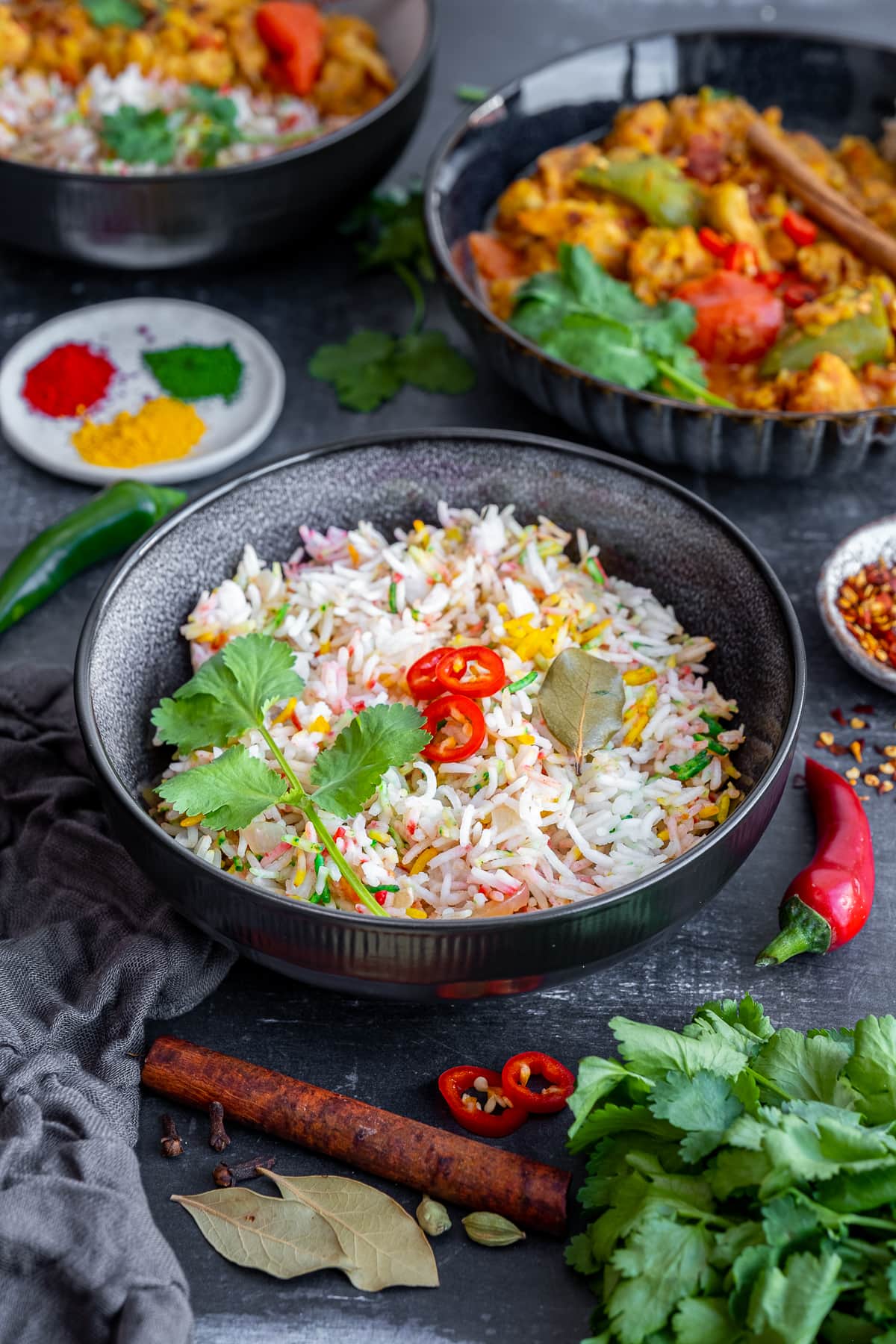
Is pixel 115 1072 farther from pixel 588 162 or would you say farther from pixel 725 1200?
pixel 588 162

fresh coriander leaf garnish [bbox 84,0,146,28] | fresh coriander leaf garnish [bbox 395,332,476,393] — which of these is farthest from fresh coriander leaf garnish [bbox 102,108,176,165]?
fresh coriander leaf garnish [bbox 395,332,476,393]

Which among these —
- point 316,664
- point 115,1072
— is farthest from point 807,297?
point 115,1072

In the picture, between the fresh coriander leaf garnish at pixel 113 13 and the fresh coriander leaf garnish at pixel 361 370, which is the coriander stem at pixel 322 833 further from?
the fresh coriander leaf garnish at pixel 113 13

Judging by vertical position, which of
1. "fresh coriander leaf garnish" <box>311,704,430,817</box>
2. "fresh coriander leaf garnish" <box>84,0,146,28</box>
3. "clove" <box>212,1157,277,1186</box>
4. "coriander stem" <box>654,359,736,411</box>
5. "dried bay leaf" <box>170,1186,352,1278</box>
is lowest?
"clove" <box>212,1157,277,1186</box>

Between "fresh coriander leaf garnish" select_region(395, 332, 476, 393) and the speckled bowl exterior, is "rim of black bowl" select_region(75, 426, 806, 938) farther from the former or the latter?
"fresh coriander leaf garnish" select_region(395, 332, 476, 393)

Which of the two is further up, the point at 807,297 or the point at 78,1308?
the point at 807,297
